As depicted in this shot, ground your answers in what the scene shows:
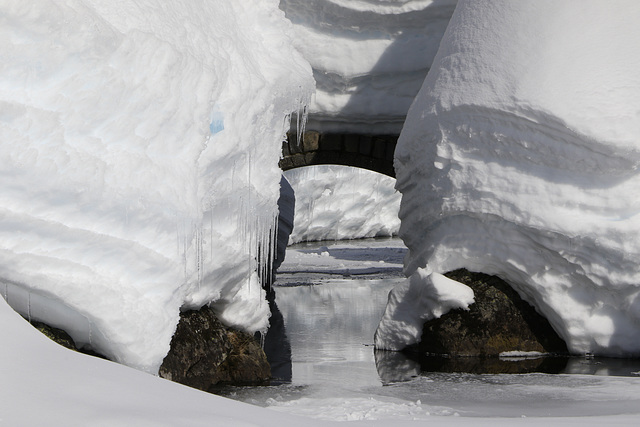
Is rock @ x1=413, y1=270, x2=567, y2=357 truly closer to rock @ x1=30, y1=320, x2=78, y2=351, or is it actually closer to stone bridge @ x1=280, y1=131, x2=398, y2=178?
rock @ x1=30, y1=320, x2=78, y2=351

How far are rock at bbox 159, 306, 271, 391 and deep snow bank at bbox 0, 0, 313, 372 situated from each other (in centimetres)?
24

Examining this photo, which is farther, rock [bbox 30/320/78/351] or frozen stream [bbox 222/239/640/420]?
frozen stream [bbox 222/239/640/420]

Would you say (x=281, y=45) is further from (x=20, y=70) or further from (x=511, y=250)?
(x=20, y=70)

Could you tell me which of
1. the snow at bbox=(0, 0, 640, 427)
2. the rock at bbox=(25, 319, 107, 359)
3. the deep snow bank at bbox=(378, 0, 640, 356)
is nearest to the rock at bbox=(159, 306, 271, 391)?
the snow at bbox=(0, 0, 640, 427)

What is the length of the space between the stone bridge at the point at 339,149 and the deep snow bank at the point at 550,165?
3.87 metres

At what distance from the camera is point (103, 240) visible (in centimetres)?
417

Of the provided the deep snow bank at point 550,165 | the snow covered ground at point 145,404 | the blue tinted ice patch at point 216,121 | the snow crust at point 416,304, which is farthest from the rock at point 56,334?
the deep snow bank at point 550,165

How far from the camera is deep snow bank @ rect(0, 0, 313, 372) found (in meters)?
3.91

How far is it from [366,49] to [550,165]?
4741 millimetres

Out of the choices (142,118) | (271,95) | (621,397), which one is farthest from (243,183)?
(621,397)

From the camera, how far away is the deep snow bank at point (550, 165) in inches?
276

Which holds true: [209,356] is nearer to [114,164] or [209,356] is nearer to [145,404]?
[114,164]

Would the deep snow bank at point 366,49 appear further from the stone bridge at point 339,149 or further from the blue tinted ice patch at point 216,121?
the blue tinted ice patch at point 216,121

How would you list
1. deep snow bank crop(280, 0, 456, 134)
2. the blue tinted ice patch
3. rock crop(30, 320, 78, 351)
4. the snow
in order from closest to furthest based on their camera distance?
the snow, rock crop(30, 320, 78, 351), the blue tinted ice patch, deep snow bank crop(280, 0, 456, 134)
